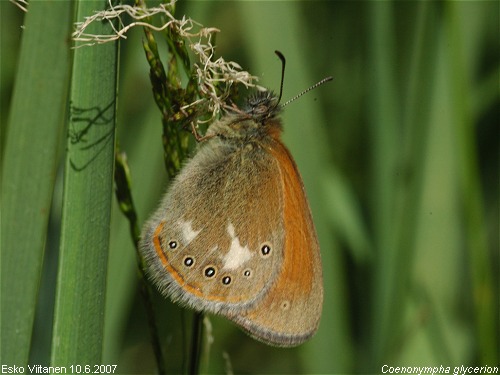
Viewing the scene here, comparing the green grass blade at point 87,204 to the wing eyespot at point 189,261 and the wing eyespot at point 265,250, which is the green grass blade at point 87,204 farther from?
the wing eyespot at point 265,250

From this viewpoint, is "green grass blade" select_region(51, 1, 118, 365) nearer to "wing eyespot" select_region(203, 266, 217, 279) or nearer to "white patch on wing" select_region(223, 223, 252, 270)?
"wing eyespot" select_region(203, 266, 217, 279)

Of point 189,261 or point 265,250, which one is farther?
point 265,250

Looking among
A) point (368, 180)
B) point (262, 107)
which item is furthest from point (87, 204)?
point (368, 180)

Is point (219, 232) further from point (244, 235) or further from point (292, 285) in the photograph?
point (292, 285)

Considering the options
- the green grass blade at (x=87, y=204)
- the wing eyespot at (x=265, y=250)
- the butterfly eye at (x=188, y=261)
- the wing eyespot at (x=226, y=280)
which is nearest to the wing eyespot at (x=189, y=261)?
the butterfly eye at (x=188, y=261)

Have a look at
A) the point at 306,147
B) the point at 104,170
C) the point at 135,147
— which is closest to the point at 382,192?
the point at 306,147

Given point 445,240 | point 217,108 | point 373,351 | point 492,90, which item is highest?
point 492,90

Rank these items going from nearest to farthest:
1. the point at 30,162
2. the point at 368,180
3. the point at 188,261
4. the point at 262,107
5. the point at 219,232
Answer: the point at 30,162 → the point at 188,261 → the point at 219,232 → the point at 262,107 → the point at 368,180

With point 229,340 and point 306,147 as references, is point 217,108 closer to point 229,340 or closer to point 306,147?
point 306,147
